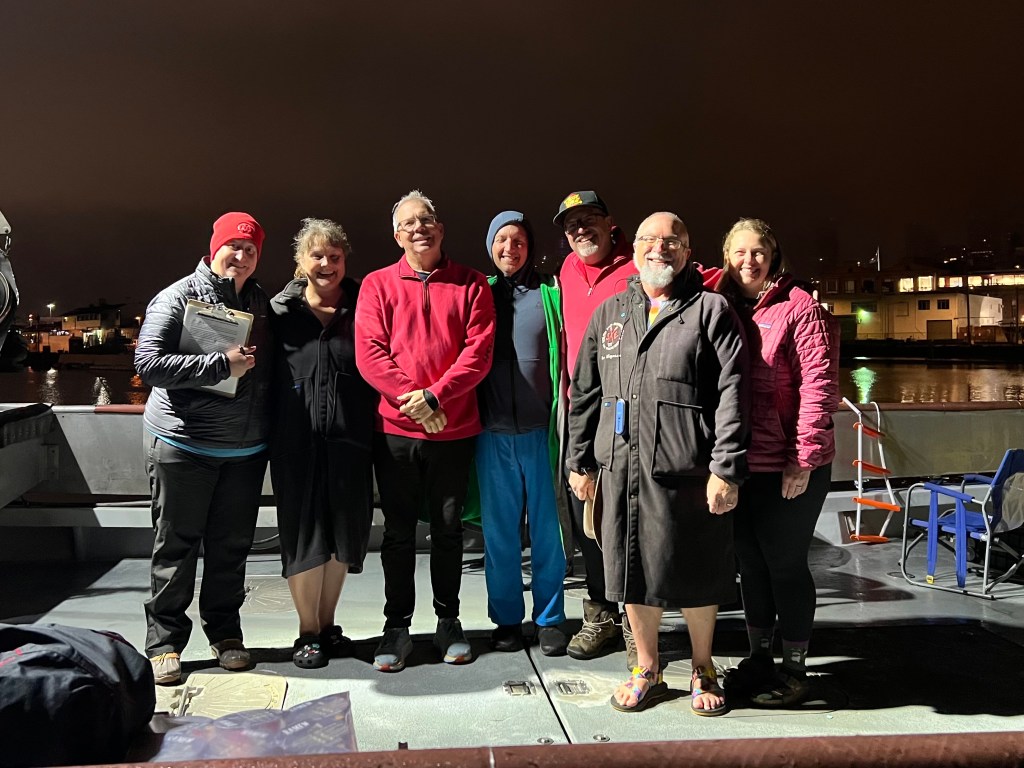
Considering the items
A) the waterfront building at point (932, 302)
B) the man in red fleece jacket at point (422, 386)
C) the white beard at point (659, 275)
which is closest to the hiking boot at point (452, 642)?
the man in red fleece jacket at point (422, 386)

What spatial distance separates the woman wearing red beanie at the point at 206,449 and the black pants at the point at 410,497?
19.9 inches

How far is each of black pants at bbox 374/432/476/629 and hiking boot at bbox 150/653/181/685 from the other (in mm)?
763

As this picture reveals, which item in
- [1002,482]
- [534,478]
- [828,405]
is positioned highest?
[828,405]

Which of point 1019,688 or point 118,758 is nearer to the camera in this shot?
point 118,758

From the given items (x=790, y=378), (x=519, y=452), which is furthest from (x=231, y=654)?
(x=790, y=378)

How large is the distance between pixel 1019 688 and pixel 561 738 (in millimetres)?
1669

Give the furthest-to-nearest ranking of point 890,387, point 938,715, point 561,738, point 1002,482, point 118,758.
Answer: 1. point 890,387
2. point 1002,482
3. point 938,715
4. point 561,738
5. point 118,758

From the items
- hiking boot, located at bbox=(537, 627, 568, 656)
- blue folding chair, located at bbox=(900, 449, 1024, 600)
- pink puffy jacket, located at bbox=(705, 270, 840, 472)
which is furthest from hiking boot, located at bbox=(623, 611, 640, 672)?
blue folding chair, located at bbox=(900, 449, 1024, 600)

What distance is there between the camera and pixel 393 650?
10.4 ft

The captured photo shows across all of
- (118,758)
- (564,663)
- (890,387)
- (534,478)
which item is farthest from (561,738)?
(890,387)

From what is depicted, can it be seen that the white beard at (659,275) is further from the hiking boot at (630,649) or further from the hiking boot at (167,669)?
the hiking boot at (167,669)

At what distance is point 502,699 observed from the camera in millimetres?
2865

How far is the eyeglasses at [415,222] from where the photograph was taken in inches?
128

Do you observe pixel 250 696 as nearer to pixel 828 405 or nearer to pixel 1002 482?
pixel 828 405
